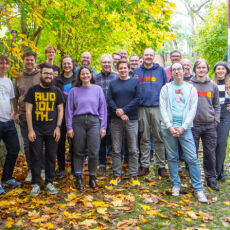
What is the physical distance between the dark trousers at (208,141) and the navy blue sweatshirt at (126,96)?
1206 mm

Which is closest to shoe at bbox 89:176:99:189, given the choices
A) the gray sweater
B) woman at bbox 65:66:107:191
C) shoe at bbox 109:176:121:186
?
woman at bbox 65:66:107:191

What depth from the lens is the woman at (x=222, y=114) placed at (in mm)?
5480

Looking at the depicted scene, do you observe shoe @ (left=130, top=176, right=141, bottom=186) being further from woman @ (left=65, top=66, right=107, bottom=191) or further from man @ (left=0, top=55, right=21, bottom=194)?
man @ (left=0, top=55, right=21, bottom=194)

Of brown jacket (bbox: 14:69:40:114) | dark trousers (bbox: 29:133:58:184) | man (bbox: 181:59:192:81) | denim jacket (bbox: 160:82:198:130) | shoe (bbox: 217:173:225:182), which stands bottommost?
shoe (bbox: 217:173:225:182)

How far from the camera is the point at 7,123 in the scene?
5.08 metres

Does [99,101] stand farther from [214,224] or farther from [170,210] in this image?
[214,224]

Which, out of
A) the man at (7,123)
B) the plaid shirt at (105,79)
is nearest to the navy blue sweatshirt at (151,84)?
the plaid shirt at (105,79)

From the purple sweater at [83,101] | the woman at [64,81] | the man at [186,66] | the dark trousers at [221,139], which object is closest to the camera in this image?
the purple sweater at [83,101]

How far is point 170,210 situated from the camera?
4.19m

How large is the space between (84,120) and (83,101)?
349 millimetres

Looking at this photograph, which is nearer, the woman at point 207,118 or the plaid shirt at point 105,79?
the woman at point 207,118

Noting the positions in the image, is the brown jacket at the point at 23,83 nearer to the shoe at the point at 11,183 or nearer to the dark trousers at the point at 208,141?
the shoe at the point at 11,183

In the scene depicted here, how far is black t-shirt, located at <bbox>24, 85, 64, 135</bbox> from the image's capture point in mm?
4770

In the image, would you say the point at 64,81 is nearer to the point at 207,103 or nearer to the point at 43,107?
the point at 43,107
